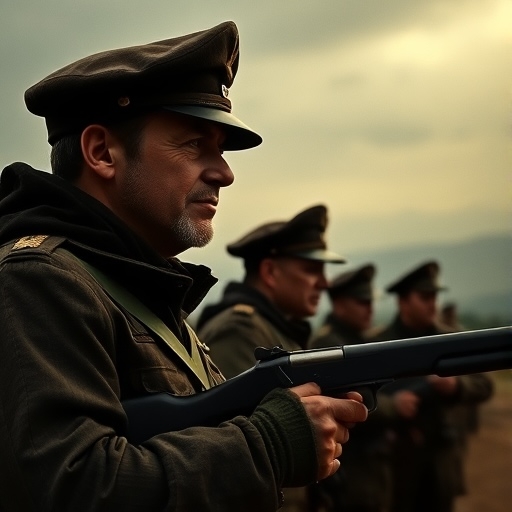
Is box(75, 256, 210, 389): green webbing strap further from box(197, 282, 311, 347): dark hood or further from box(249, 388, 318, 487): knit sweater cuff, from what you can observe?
box(197, 282, 311, 347): dark hood

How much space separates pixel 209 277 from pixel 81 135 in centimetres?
56

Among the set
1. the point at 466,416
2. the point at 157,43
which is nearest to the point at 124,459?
the point at 157,43

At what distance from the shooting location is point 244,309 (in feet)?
22.0

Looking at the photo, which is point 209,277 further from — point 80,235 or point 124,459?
point 124,459

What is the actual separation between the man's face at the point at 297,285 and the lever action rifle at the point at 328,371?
3.93 m

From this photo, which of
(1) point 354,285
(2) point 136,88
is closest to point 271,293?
(1) point 354,285

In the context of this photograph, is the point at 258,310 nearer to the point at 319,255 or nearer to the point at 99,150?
the point at 319,255

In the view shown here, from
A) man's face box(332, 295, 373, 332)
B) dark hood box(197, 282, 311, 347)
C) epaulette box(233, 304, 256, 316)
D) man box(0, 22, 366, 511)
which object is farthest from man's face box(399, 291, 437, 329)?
man box(0, 22, 366, 511)

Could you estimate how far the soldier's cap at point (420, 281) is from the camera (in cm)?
1055

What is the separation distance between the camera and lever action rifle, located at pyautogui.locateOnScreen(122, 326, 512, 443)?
299 cm

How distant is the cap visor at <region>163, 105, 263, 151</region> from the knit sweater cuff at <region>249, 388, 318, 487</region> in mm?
816

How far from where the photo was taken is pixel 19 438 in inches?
107

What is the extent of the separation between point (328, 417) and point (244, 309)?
12.3 ft

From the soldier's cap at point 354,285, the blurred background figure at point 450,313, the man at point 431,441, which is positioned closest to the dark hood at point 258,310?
the man at point 431,441
